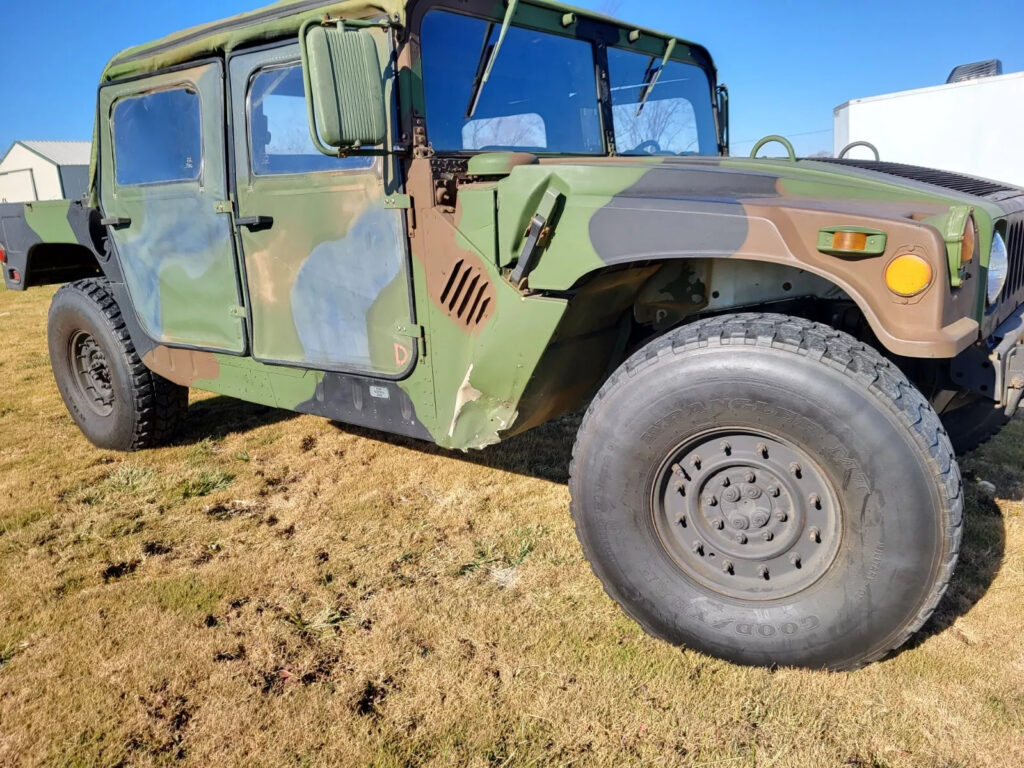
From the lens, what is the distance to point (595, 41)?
124 inches

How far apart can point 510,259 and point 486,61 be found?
853 millimetres

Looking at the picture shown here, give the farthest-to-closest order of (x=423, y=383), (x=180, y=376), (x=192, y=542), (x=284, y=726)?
(x=180, y=376)
(x=192, y=542)
(x=423, y=383)
(x=284, y=726)

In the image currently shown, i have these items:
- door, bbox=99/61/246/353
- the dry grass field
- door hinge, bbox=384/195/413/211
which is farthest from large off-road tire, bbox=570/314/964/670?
door, bbox=99/61/246/353

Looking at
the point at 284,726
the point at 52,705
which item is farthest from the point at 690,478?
the point at 52,705

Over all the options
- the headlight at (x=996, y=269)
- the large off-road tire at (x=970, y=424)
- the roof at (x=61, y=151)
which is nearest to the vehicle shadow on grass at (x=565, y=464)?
the large off-road tire at (x=970, y=424)

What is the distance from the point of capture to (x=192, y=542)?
3176 millimetres

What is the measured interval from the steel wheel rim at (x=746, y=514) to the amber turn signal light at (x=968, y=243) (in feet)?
2.05

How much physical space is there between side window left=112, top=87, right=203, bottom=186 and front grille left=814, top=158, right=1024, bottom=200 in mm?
2487

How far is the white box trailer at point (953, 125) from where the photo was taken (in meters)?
8.03

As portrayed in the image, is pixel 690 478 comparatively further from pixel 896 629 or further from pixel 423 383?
pixel 423 383

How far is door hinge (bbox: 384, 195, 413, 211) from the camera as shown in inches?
99.6

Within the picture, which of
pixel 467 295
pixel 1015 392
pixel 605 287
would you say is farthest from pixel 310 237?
pixel 1015 392

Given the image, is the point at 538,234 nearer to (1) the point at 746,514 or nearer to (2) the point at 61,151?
(1) the point at 746,514

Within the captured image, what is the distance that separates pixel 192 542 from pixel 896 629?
2593 mm
